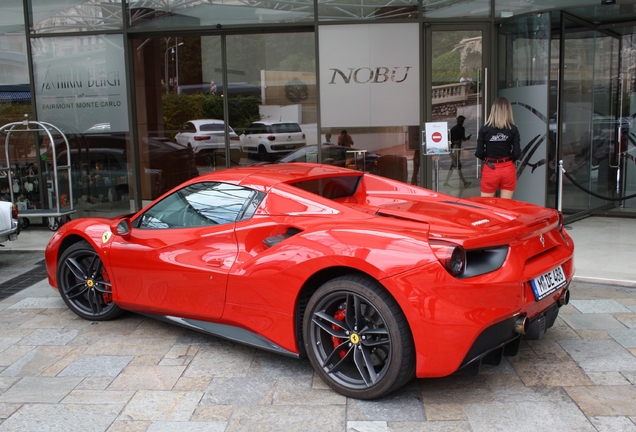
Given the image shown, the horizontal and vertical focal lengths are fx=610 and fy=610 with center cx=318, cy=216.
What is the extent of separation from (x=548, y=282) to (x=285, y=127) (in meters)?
6.90

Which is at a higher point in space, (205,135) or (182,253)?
(205,135)

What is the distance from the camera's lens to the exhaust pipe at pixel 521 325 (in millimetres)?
3416

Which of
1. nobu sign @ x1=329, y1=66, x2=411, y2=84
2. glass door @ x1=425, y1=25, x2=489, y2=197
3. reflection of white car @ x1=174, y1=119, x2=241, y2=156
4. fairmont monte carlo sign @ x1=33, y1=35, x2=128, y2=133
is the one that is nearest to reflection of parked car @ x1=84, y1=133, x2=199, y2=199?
reflection of white car @ x1=174, y1=119, x2=241, y2=156

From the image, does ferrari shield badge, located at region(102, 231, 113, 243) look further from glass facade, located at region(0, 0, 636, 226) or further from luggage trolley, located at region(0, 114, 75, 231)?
luggage trolley, located at region(0, 114, 75, 231)

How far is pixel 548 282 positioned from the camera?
369 centimetres

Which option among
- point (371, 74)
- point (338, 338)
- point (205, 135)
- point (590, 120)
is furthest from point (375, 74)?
point (338, 338)

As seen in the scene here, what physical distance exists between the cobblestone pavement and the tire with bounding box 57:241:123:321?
0.63 feet

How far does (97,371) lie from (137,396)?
0.59 m

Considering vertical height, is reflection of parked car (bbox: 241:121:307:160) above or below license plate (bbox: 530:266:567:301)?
above

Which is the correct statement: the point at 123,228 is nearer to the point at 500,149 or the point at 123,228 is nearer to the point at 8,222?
the point at 8,222

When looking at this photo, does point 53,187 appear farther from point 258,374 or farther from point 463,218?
point 463,218

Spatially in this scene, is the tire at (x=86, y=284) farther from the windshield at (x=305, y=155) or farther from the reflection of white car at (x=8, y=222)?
the windshield at (x=305, y=155)

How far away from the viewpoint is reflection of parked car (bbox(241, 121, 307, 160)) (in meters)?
9.98

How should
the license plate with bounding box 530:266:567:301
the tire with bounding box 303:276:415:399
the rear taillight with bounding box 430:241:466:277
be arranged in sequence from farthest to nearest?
the license plate with bounding box 530:266:567:301 → the tire with bounding box 303:276:415:399 → the rear taillight with bounding box 430:241:466:277
